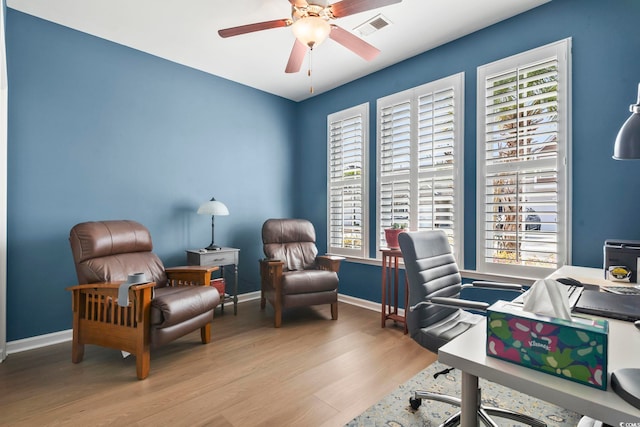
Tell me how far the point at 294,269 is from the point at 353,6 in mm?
2734

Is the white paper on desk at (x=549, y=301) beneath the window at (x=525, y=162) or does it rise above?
beneath

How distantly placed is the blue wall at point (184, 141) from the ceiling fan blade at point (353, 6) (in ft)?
4.73

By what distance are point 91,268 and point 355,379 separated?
2174mm

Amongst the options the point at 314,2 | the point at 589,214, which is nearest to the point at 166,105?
the point at 314,2

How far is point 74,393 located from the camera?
200cm

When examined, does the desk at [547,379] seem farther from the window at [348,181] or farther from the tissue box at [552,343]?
the window at [348,181]

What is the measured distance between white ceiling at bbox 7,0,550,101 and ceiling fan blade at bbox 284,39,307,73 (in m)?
0.40

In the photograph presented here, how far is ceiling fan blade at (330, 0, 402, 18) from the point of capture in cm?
195

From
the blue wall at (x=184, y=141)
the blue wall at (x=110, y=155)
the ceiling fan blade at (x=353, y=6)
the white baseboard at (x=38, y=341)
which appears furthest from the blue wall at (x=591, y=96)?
the white baseboard at (x=38, y=341)

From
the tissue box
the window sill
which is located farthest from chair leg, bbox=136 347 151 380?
the window sill

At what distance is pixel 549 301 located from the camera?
2.67 feet

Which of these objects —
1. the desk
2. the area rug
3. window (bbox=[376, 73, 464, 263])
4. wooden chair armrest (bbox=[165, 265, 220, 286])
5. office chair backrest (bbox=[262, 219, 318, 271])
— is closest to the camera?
the desk

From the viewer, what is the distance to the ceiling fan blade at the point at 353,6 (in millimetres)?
1945

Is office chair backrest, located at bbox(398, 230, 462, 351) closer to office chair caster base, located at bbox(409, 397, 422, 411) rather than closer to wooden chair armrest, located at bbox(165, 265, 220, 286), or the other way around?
office chair caster base, located at bbox(409, 397, 422, 411)
